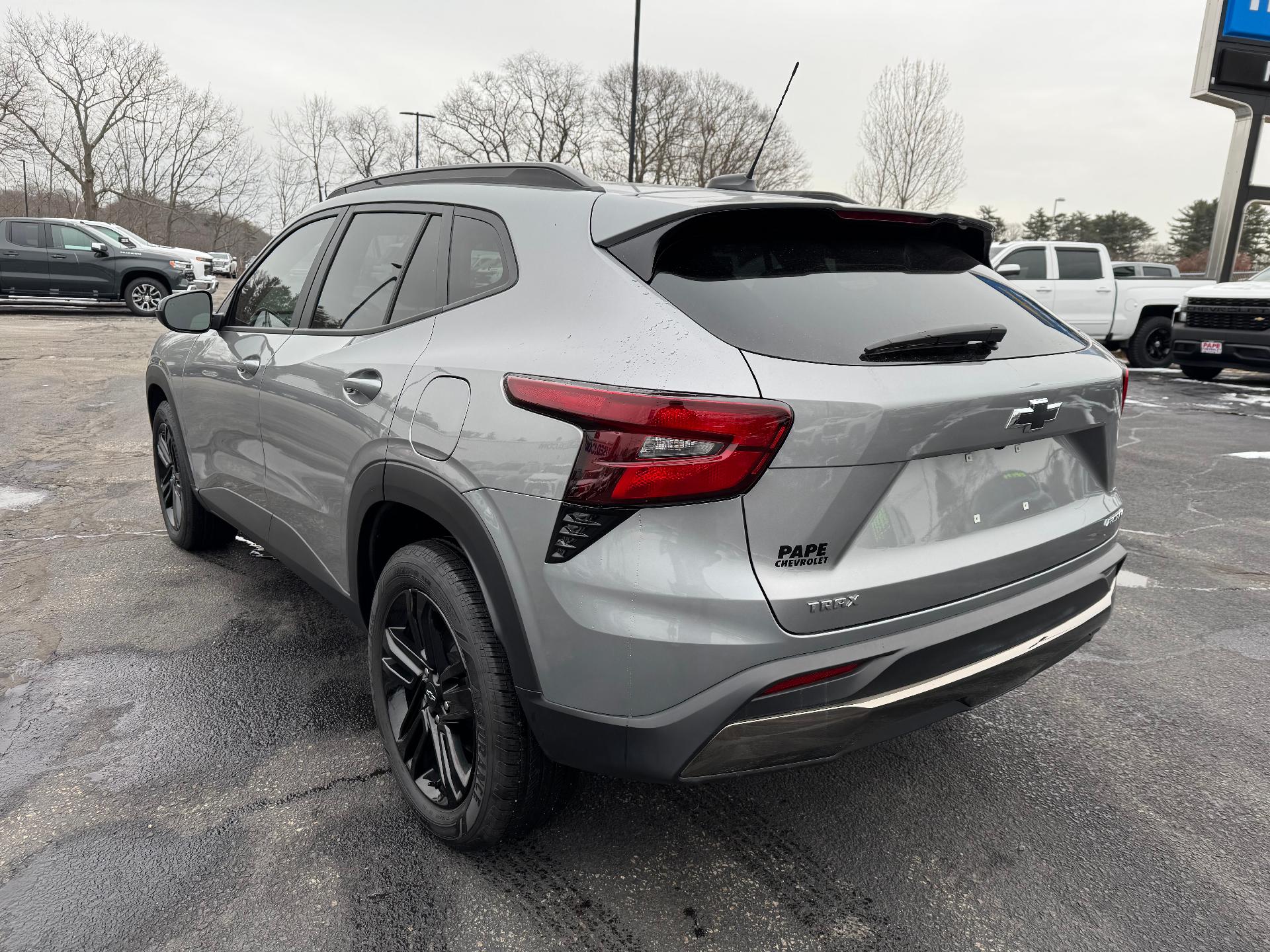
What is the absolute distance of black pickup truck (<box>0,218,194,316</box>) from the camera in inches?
695

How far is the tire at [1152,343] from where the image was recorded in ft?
47.3

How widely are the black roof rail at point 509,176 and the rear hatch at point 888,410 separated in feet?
1.46

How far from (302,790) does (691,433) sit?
167cm

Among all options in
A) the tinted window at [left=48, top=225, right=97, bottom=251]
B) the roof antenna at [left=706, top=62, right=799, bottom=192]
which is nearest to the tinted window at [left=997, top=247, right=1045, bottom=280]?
the roof antenna at [left=706, top=62, right=799, bottom=192]

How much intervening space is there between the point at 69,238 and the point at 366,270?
18825mm

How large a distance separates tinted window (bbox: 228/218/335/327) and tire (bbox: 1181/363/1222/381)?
42.0 ft

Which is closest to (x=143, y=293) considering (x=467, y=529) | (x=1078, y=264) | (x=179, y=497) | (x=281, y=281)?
(x=179, y=497)

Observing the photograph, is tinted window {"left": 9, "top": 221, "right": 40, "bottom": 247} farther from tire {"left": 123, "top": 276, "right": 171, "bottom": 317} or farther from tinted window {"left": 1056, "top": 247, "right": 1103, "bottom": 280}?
tinted window {"left": 1056, "top": 247, "right": 1103, "bottom": 280}

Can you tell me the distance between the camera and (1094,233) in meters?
62.8

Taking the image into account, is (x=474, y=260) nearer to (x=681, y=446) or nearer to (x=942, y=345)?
(x=681, y=446)

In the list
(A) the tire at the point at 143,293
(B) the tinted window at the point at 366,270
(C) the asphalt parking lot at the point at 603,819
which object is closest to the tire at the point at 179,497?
(C) the asphalt parking lot at the point at 603,819

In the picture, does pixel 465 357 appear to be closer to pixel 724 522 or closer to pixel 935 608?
pixel 724 522

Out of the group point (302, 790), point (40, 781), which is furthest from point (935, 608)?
point (40, 781)

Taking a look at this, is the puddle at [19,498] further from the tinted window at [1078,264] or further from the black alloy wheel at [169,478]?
the tinted window at [1078,264]
